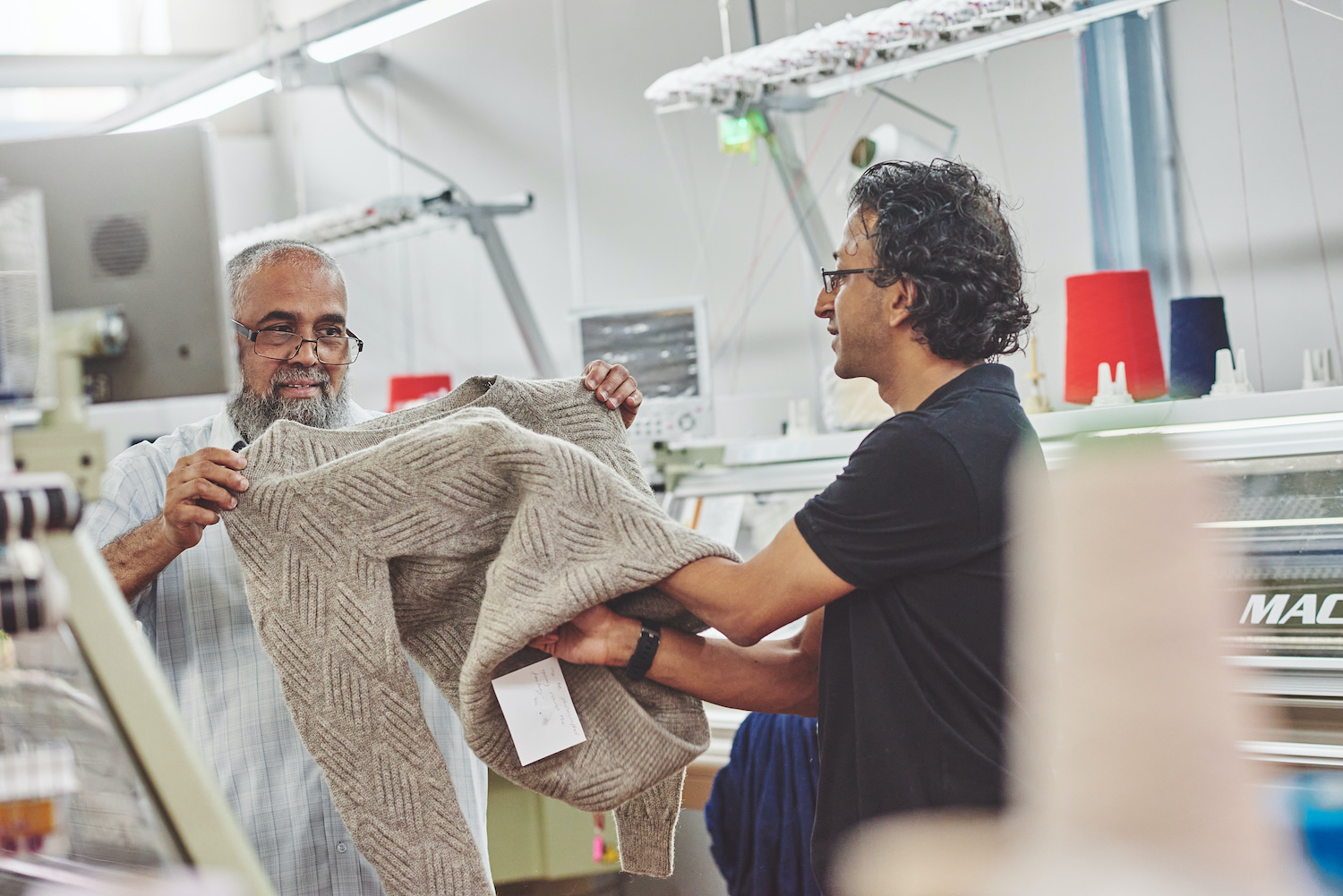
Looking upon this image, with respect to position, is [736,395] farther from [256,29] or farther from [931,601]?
[256,29]

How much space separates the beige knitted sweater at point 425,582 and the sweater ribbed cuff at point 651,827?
0.55 feet

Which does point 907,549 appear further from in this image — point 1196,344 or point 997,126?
point 997,126

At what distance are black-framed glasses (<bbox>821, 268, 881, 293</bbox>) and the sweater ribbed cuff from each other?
0.77 meters

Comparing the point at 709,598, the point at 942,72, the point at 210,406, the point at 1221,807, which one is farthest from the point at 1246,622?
the point at 210,406

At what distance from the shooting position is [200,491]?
5.15ft

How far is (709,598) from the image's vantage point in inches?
60.9

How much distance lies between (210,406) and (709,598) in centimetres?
532

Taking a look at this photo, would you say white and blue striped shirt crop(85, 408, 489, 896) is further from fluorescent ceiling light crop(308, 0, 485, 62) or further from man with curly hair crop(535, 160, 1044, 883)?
fluorescent ceiling light crop(308, 0, 485, 62)

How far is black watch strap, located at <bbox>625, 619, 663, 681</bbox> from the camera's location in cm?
165

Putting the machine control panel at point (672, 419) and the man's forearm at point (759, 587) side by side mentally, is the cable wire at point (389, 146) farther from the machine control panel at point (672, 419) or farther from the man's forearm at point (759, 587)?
the man's forearm at point (759, 587)

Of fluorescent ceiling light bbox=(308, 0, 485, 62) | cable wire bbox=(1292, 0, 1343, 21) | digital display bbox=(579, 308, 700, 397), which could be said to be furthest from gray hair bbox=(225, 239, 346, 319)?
cable wire bbox=(1292, 0, 1343, 21)

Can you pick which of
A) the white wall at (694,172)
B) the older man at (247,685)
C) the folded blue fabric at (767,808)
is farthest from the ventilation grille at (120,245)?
the folded blue fabric at (767,808)

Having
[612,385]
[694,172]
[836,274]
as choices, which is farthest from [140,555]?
[694,172]

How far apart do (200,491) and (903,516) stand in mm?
919
